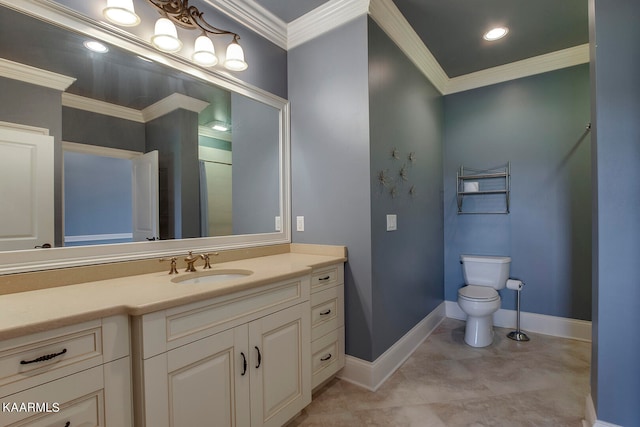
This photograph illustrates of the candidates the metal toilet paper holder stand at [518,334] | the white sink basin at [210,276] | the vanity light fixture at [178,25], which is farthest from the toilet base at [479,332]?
the vanity light fixture at [178,25]

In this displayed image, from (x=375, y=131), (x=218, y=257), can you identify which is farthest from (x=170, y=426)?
(x=375, y=131)

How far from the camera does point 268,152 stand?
228 centimetres

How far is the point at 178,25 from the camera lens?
1644mm

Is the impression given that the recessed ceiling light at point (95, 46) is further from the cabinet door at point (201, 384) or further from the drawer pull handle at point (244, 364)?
the drawer pull handle at point (244, 364)

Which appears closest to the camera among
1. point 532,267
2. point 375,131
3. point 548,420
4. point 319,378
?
point 548,420

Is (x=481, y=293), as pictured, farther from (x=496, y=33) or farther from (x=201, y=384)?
(x=201, y=384)

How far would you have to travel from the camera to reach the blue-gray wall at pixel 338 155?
1.92 meters

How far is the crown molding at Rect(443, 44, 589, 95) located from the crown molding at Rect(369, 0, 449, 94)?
0.23 m

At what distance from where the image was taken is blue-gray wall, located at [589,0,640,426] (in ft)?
4.31

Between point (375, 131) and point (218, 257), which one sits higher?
point (375, 131)

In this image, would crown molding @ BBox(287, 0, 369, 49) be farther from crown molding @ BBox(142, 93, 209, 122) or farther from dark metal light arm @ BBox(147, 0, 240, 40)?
crown molding @ BBox(142, 93, 209, 122)

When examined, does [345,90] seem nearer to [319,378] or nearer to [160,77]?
[160,77]

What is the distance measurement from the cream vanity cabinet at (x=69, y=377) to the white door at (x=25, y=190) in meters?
0.61

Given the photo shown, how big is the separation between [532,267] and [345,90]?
8.02 ft
